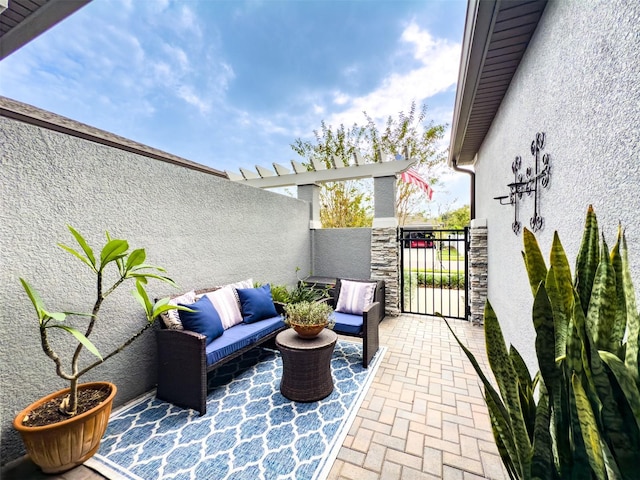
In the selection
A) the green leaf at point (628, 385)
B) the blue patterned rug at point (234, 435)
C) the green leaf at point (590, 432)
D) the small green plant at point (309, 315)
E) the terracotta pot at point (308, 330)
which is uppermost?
the green leaf at point (628, 385)

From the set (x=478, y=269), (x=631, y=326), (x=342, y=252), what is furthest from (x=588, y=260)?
(x=342, y=252)

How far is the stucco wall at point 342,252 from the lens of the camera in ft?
19.9

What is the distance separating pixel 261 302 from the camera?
3.89 meters

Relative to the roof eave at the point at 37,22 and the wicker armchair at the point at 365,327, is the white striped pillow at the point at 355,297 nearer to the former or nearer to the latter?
the wicker armchair at the point at 365,327

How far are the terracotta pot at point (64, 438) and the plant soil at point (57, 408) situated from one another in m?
0.04

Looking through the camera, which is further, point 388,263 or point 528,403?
point 388,263

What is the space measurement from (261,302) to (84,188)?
2.45 m

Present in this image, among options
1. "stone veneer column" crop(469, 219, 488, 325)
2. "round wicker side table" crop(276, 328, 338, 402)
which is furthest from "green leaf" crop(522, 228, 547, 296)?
"stone veneer column" crop(469, 219, 488, 325)

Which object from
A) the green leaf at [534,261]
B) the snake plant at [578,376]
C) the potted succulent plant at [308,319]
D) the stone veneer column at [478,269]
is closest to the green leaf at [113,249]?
the potted succulent plant at [308,319]

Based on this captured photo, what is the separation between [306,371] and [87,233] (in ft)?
8.70

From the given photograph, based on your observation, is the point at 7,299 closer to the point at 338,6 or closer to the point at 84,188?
the point at 84,188

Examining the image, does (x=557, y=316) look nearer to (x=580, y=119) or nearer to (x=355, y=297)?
(x=580, y=119)

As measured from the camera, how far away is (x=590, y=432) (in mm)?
774

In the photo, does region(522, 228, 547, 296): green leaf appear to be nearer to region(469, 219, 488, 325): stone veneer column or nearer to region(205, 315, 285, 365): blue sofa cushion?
region(205, 315, 285, 365): blue sofa cushion
